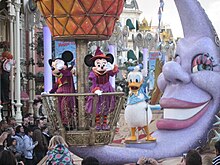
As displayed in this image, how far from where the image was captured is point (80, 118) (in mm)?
7914

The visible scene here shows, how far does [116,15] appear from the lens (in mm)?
8242

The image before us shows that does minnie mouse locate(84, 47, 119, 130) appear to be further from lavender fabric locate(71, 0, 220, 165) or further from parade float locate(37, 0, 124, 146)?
lavender fabric locate(71, 0, 220, 165)

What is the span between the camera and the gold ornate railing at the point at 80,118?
7816 mm

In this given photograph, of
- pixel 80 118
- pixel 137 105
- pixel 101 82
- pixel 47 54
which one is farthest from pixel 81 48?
pixel 47 54

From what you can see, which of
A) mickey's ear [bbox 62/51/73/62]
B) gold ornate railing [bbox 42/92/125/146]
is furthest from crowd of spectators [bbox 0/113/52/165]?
mickey's ear [bbox 62/51/73/62]

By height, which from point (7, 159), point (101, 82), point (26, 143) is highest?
point (101, 82)

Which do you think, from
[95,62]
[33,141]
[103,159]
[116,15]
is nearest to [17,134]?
[33,141]

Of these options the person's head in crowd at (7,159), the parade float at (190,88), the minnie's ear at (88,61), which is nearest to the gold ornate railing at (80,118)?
the minnie's ear at (88,61)

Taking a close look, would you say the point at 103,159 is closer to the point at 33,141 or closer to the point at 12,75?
the point at 33,141

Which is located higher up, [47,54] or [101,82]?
[47,54]

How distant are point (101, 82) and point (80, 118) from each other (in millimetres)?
886

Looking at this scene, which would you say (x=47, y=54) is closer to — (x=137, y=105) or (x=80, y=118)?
(x=137, y=105)

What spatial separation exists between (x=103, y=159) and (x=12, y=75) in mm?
7839

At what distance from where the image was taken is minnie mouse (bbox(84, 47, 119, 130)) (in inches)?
313
